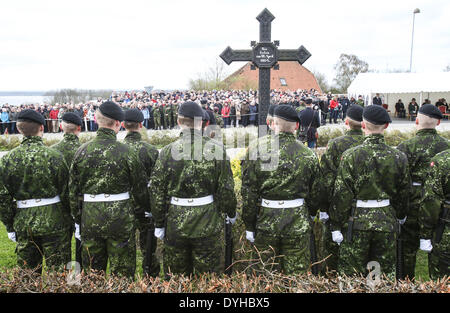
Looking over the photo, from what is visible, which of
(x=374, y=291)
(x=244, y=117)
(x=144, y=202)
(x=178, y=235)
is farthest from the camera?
(x=244, y=117)

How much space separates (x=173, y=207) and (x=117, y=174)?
25.8 inches

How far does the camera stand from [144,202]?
4.09 m

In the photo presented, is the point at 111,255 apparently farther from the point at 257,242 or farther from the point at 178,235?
the point at 257,242

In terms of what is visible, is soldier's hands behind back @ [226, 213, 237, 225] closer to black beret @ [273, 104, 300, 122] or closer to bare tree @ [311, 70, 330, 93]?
black beret @ [273, 104, 300, 122]

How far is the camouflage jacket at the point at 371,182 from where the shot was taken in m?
3.60

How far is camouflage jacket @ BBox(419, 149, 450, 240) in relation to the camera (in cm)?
360

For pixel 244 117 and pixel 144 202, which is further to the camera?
pixel 244 117

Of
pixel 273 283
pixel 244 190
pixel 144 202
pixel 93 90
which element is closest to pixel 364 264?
pixel 244 190

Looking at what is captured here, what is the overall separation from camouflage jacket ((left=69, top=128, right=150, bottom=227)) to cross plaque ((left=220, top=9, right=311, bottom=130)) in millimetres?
4957

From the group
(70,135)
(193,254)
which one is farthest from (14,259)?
(193,254)

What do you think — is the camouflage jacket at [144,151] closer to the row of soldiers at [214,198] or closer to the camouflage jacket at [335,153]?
the row of soldiers at [214,198]

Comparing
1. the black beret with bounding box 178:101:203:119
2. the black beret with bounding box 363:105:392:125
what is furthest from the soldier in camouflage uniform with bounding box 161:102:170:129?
the black beret with bounding box 363:105:392:125

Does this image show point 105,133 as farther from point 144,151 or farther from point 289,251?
point 289,251

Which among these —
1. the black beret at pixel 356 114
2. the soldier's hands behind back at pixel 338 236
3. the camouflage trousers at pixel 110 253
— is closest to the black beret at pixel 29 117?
the camouflage trousers at pixel 110 253
